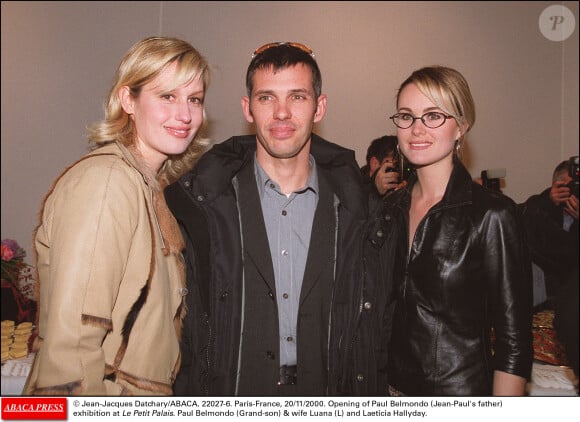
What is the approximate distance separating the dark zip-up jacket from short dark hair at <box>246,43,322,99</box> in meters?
0.44

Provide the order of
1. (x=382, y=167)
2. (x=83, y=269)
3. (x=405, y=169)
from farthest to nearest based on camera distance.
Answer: (x=382, y=167) < (x=405, y=169) < (x=83, y=269)

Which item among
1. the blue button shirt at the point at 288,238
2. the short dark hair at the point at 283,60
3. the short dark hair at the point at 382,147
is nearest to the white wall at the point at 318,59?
the short dark hair at the point at 382,147

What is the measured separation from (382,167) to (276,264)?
80 centimetres

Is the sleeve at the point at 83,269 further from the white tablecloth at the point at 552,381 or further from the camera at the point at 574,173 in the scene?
the camera at the point at 574,173

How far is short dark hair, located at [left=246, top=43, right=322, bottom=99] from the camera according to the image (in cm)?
192

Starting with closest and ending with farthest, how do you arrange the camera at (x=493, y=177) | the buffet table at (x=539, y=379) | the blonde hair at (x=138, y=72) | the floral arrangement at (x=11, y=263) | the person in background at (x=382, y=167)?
the blonde hair at (x=138, y=72)
the buffet table at (x=539, y=379)
the person in background at (x=382, y=167)
the floral arrangement at (x=11, y=263)
the camera at (x=493, y=177)

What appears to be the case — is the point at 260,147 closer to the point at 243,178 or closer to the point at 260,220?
Answer: the point at 243,178

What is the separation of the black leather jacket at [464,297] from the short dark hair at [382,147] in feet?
2.54

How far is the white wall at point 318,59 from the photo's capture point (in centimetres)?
302

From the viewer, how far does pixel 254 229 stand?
183cm

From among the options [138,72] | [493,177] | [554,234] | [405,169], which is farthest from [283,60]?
[493,177]

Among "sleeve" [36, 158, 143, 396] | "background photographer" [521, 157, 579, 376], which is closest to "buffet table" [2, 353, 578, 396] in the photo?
"background photographer" [521, 157, 579, 376]

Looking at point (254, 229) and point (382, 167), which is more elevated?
point (382, 167)

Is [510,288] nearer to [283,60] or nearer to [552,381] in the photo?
[552,381]
